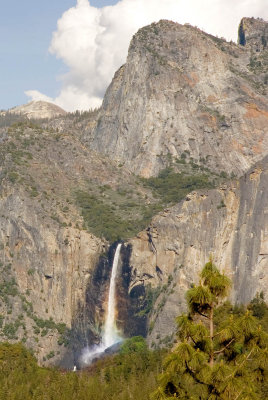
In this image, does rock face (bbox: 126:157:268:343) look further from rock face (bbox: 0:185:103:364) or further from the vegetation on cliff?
the vegetation on cliff

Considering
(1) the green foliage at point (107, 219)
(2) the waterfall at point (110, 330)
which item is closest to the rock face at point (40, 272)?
(1) the green foliage at point (107, 219)

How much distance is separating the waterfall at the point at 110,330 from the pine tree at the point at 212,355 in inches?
4845

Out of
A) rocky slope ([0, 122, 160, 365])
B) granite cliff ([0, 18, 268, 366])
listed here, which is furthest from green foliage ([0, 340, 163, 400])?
rocky slope ([0, 122, 160, 365])

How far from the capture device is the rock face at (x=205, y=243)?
5955 inches

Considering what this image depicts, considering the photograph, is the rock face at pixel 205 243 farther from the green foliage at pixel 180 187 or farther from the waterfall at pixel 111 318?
the green foliage at pixel 180 187

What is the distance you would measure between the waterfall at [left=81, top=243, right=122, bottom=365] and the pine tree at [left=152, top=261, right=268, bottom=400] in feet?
404

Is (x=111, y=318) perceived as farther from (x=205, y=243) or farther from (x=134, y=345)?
(x=205, y=243)

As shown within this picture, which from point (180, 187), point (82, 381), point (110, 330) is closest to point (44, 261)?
point (110, 330)

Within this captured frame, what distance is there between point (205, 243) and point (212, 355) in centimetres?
12618

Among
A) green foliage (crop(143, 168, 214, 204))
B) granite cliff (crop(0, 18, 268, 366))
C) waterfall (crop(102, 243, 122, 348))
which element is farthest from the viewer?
green foliage (crop(143, 168, 214, 204))

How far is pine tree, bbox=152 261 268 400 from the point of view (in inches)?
1205

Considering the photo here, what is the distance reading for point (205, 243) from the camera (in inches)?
6211

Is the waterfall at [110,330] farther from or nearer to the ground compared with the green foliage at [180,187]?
nearer to the ground

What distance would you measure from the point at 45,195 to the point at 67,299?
25.4 meters
